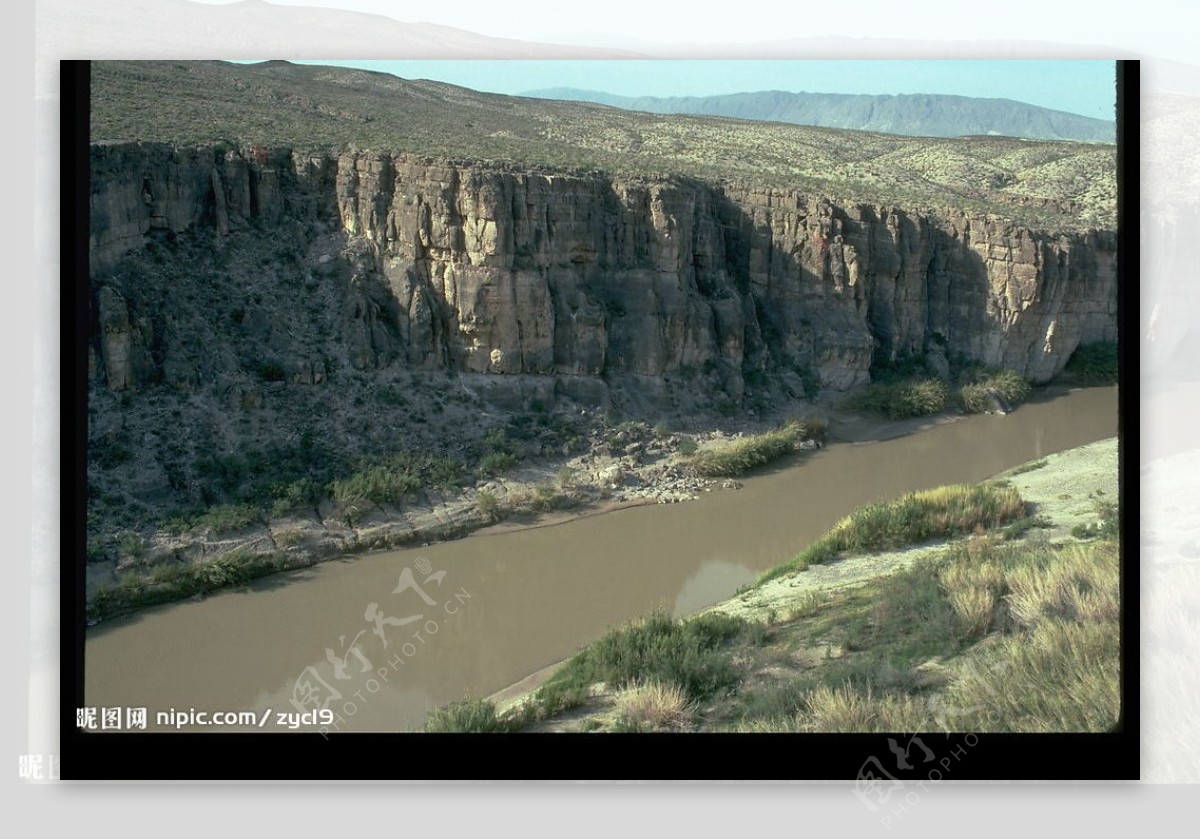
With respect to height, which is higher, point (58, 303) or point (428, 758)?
point (58, 303)

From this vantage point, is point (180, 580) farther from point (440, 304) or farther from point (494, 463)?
point (440, 304)

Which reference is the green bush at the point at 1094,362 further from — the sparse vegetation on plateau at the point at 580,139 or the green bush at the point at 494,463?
the green bush at the point at 494,463

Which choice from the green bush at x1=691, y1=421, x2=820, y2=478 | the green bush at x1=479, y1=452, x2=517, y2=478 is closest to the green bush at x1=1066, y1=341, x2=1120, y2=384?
the green bush at x1=691, y1=421, x2=820, y2=478

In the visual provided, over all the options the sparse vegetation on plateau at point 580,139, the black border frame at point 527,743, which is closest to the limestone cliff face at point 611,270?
the sparse vegetation on plateau at point 580,139

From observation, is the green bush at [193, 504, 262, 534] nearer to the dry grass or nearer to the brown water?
the brown water

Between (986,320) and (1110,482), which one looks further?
(986,320)

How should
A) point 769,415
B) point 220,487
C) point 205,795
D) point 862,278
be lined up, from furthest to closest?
point 862,278
point 769,415
point 220,487
point 205,795

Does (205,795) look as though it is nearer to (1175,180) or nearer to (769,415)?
(1175,180)

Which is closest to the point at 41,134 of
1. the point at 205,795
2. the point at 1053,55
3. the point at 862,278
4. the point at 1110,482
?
the point at 205,795
